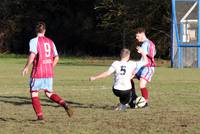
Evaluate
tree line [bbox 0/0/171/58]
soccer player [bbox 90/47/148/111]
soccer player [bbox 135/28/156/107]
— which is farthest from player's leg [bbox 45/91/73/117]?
tree line [bbox 0/0/171/58]

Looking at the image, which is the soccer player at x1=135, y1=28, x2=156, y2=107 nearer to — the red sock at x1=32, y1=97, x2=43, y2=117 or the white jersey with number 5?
the white jersey with number 5

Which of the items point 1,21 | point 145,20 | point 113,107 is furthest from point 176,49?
point 1,21

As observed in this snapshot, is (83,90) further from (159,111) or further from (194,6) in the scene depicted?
(194,6)

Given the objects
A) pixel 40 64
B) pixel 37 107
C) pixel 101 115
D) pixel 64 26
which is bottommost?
pixel 101 115

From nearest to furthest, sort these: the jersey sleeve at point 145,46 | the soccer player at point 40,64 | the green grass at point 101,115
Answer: the green grass at point 101,115, the soccer player at point 40,64, the jersey sleeve at point 145,46

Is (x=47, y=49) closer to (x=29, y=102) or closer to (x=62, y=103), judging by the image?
(x=62, y=103)

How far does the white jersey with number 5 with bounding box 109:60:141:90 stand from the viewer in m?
12.5

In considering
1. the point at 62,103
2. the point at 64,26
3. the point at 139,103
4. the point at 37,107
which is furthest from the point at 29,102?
the point at 64,26

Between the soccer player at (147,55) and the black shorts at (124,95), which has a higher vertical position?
the soccer player at (147,55)

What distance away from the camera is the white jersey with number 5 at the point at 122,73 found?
40.9ft

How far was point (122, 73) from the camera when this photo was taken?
12484 mm

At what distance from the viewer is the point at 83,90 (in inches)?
714

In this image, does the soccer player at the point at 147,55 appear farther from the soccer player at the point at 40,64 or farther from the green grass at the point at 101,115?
the soccer player at the point at 40,64

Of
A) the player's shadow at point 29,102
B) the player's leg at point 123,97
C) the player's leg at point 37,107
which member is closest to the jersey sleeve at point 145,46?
the player's leg at point 123,97
